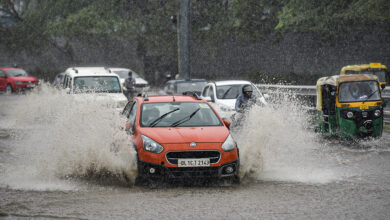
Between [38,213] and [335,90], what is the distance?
957 cm

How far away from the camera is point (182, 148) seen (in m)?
9.29

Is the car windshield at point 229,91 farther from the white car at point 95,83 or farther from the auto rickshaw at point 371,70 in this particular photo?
the auto rickshaw at point 371,70

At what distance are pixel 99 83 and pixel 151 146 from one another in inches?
404

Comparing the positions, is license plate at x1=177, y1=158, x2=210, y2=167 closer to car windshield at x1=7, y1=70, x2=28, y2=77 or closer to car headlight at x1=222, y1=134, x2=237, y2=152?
car headlight at x1=222, y1=134, x2=237, y2=152

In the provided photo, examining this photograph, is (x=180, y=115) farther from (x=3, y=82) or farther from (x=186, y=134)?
(x=3, y=82)

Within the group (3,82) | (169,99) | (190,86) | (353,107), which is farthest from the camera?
(3,82)

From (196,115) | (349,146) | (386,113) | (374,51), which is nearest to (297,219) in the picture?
(196,115)

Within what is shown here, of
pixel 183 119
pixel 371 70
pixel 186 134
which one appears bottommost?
pixel 186 134

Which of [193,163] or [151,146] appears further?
[151,146]

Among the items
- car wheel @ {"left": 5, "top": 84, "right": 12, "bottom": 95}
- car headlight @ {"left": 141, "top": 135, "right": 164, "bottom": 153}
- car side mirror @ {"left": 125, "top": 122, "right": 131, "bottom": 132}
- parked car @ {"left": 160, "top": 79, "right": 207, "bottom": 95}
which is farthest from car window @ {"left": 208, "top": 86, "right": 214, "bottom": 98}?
car wheel @ {"left": 5, "top": 84, "right": 12, "bottom": 95}

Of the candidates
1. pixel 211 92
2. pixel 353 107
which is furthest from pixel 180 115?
pixel 211 92

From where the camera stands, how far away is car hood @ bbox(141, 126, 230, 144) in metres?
9.48

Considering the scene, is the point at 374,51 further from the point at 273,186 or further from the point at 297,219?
the point at 297,219

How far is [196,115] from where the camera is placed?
10680mm
